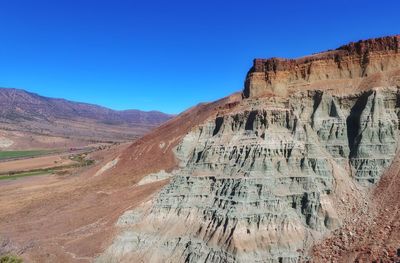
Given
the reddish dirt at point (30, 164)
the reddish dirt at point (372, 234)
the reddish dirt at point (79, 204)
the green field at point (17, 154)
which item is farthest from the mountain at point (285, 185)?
the green field at point (17, 154)

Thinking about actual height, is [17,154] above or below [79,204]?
above

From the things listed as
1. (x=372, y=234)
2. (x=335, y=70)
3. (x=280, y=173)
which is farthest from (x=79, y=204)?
(x=372, y=234)

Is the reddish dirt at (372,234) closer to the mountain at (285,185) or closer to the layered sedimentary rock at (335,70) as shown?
the mountain at (285,185)

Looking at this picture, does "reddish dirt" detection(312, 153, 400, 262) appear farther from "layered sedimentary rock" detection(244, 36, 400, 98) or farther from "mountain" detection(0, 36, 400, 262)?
"layered sedimentary rock" detection(244, 36, 400, 98)

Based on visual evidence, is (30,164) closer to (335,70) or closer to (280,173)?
(335,70)

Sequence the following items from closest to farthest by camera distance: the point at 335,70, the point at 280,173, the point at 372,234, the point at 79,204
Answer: the point at 372,234 < the point at 280,173 < the point at 335,70 < the point at 79,204

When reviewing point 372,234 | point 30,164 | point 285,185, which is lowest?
point 30,164

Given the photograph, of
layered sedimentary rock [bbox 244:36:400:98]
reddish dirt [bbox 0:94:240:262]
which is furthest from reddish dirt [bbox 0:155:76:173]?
layered sedimentary rock [bbox 244:36:400:98]
